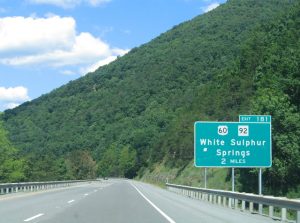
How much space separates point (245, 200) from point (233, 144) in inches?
363

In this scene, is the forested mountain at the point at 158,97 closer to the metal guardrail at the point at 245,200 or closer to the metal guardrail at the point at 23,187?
the metal guardrail at the point at 23,187

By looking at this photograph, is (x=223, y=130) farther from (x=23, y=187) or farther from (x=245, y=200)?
(x=23, y=187)

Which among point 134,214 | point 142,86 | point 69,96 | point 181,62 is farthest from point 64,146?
point 134,214

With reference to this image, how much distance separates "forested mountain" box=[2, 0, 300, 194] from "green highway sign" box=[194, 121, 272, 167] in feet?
150

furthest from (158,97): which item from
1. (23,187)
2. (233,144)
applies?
(233,144)

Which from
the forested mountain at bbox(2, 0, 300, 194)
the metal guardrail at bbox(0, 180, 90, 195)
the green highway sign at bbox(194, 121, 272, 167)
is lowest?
the metal guardrail at bbox(0, 180, 90, 195)

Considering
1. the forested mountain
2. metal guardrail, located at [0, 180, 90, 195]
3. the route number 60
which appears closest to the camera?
the route number 60

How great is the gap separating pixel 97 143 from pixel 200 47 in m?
65.7

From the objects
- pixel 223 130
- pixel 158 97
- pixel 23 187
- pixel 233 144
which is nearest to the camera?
pixel 233 144

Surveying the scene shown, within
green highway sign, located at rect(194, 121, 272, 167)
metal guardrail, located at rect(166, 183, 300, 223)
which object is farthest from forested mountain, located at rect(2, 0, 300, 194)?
green highway sign, located at rect(194, 121, 272, 167)

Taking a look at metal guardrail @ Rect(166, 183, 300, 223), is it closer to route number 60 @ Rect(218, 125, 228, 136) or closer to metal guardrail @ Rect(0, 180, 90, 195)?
route number 60 @ Rect(218, 125, 228, 136)

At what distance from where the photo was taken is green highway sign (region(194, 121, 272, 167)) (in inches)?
1243

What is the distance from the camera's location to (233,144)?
3278 centimetres

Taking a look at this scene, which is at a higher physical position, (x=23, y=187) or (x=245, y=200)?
(x=245, y=200)
